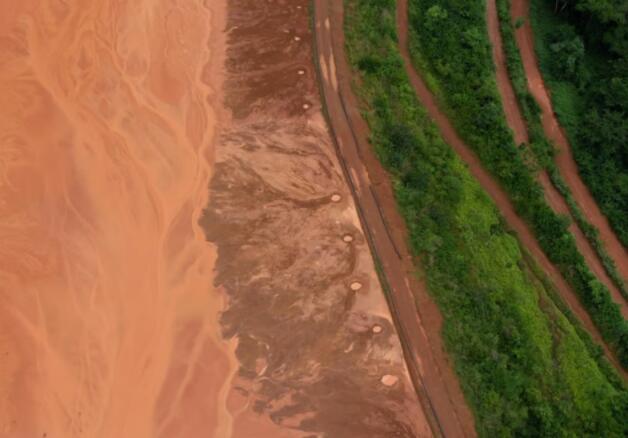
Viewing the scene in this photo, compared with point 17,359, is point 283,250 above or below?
above

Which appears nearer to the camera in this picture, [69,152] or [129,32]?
Answer: [69,152]

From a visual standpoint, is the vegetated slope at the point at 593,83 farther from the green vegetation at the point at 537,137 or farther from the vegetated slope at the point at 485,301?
the vegetated slope at the point at 485,301

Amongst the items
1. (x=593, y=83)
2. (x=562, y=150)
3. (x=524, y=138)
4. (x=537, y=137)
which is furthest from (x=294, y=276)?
(x=593, y=83)

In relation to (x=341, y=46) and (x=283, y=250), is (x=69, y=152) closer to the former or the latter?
(x=283, y=250)

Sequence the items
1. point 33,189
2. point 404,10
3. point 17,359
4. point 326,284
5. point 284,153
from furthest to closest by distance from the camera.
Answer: point 404,10 < point 284,153 < point 33,189 < point 326,284 < point 17,359

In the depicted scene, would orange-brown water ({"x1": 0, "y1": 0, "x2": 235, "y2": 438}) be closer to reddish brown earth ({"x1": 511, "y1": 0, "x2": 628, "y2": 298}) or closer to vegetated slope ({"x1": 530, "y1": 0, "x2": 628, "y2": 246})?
reddish brown earth ({"x1": 511, "y1": 0, "x2": 628, "y2": 298})

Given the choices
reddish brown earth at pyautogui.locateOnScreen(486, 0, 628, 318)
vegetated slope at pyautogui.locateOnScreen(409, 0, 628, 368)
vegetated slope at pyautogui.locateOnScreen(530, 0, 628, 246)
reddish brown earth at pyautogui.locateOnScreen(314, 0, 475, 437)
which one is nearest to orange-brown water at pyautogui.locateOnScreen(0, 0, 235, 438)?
reddish brown earth at pyautogui.locateOnScreen(314, 0, 475, 437)

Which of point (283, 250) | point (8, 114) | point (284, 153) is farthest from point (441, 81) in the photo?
point (8, 114)
